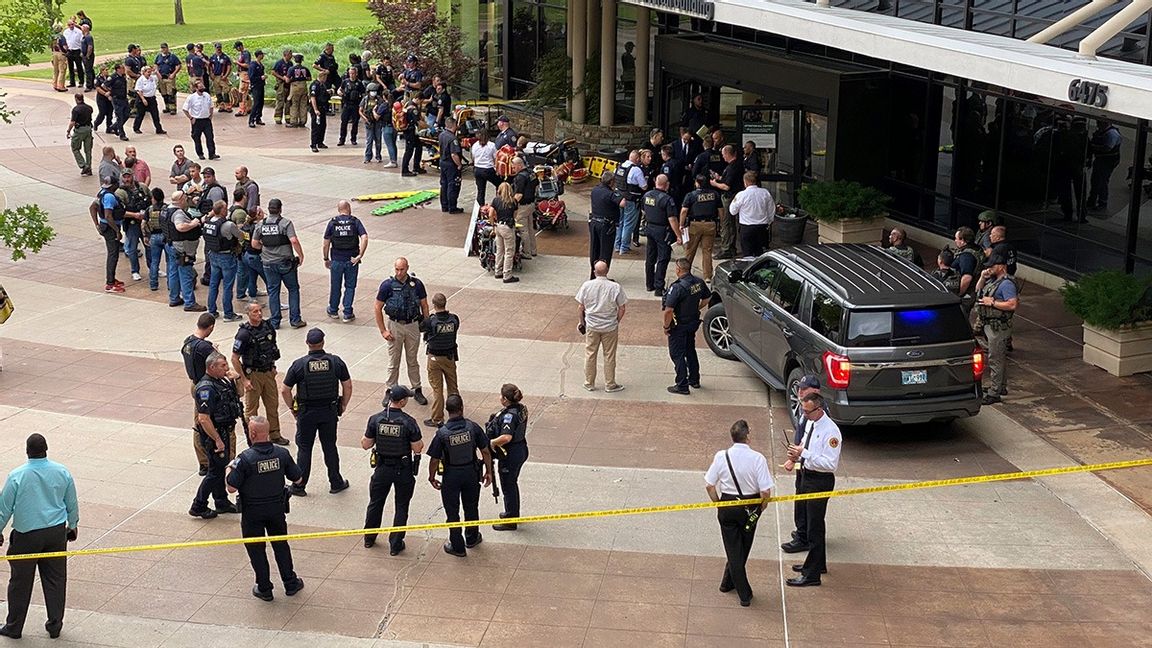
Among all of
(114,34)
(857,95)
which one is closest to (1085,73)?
(857,95)

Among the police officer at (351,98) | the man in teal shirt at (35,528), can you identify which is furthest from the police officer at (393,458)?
the police officer at (351,98)

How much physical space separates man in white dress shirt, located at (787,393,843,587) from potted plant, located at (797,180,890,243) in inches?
388

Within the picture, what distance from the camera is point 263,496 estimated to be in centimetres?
1026

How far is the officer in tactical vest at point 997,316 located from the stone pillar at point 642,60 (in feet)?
43.9

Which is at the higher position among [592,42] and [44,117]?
[592,42]

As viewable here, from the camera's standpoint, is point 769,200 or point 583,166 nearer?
point 769,200

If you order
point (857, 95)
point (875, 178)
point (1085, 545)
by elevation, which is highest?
point (857, 95)

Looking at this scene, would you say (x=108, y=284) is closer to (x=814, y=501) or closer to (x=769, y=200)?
(x=769, y=200)

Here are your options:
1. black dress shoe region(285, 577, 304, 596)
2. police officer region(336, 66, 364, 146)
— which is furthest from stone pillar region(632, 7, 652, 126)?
black dress shoe region(285, 577, 304, 596)

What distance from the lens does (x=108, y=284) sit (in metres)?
19.1

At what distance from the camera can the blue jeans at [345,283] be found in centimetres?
1742

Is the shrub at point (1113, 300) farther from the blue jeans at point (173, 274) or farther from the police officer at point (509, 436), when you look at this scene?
the blue jeans at point (173, 274)

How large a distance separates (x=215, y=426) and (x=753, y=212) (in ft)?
30.8

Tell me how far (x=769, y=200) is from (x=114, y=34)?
3365 cm
